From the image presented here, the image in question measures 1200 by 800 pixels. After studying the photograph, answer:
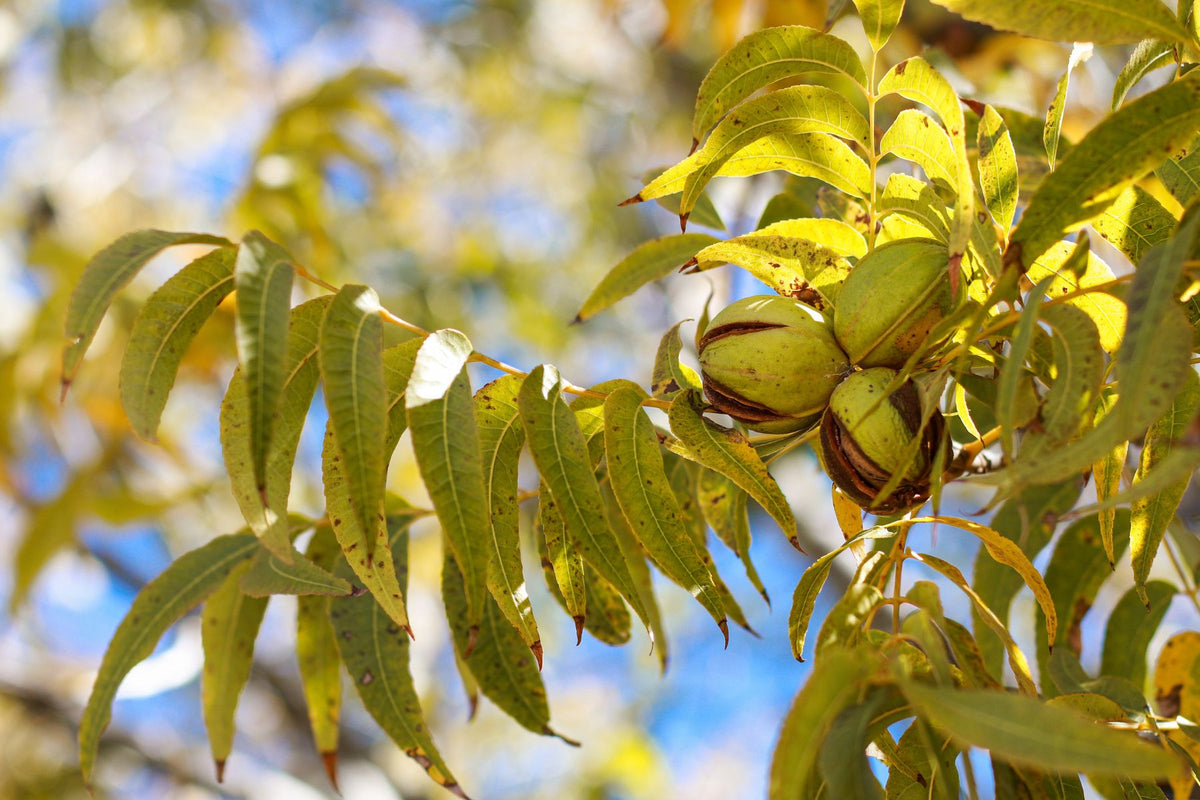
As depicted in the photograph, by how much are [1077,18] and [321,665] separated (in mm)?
1379

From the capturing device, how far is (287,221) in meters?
2.99

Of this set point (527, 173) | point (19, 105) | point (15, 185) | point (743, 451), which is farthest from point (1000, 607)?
point (19, 105)

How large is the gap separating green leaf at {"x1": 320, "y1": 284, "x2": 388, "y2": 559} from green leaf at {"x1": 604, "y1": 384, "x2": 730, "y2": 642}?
293 millimetres

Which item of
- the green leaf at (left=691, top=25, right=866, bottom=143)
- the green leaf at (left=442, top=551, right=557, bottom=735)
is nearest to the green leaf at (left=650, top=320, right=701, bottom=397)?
the green leaf at (left=691, top=25, right=866, bottom=143)

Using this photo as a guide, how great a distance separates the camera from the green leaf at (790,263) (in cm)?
126

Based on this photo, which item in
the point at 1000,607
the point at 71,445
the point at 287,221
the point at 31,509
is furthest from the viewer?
the point at 31,509

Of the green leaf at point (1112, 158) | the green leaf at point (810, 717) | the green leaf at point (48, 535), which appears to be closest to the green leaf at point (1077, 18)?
the green leaf at point (1112, 158)

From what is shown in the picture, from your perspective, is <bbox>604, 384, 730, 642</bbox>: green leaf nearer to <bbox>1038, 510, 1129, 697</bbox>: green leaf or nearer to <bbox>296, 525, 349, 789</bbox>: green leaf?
<bbox>296, 525, 349, 789</bbox>: green leaf

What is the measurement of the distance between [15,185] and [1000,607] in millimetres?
6533

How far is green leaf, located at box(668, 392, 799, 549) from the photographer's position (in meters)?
1.10

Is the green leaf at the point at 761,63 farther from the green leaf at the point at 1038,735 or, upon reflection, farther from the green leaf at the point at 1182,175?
the green leaf at the point at 1038,735

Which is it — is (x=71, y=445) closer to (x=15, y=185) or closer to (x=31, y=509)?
(x=31, y=509)

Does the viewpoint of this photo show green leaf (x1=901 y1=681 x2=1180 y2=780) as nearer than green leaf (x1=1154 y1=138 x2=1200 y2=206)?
Yes

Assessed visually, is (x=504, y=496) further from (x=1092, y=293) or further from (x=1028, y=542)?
(x=1028, y=542)
